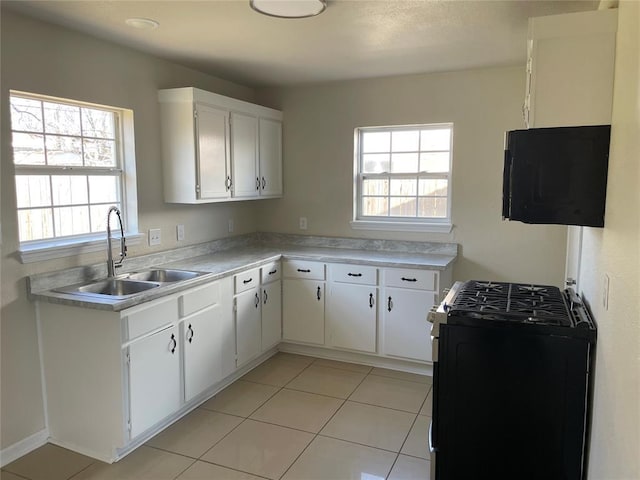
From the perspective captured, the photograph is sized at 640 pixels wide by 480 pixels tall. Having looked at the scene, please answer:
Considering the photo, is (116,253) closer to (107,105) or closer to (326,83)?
(107,105)

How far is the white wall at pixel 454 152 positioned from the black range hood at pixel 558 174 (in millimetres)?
1958

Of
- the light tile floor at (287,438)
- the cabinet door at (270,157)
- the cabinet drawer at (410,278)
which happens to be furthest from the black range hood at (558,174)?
the cabinet door at (270,157)

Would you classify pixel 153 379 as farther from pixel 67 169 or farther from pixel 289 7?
pixel 289 7

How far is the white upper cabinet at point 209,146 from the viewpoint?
3.49 meters

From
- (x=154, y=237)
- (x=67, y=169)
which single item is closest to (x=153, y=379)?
(x=154, y=237)

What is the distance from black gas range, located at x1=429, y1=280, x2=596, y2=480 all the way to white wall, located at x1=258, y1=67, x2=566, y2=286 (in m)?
1.69

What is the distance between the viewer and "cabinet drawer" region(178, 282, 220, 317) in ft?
9.82

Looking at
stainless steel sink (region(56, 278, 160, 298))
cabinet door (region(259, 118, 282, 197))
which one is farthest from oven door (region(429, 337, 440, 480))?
cabinet door (region(259, 118, 282, 197))

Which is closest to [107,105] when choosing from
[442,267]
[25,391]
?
[25,391]

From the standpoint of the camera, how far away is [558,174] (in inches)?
74.1

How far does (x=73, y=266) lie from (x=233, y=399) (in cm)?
137

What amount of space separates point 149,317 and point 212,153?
1.44 meters

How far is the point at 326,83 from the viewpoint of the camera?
434 centimetres

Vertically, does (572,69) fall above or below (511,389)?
above
